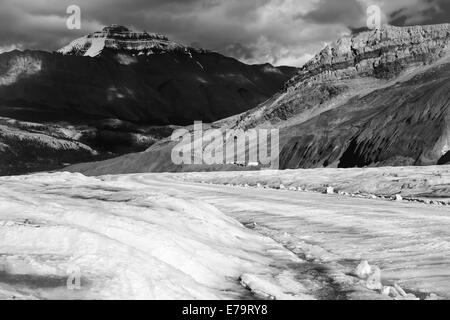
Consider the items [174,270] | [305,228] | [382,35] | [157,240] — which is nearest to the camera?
[174,270]

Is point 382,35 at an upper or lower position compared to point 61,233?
upper

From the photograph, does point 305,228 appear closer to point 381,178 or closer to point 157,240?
point 157,240

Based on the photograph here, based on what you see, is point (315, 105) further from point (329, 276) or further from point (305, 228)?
point (329, 276)

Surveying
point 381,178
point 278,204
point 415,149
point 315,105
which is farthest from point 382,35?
point 278,204

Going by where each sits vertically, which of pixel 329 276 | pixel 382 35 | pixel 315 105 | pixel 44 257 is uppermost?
pixel 382 35

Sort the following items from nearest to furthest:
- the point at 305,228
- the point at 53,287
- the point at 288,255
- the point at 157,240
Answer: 1. the point at 53,287
2. the point at 157,240
3. the point at 288,255
4. the point at 305,228

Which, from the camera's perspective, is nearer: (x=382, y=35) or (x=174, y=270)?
(x=174, y=270)

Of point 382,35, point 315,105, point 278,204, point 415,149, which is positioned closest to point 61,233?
point 278,204
